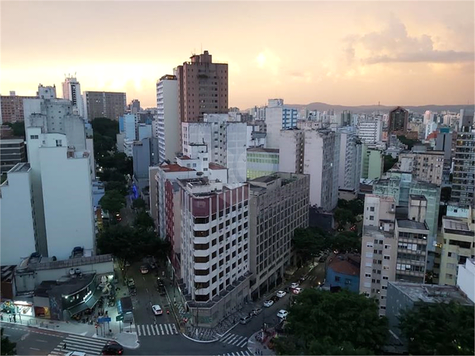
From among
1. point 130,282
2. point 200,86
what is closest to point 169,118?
point 200,86

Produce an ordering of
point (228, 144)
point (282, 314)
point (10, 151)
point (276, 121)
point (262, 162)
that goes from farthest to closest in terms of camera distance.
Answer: point (276, 121), point (10, 151), point (262, 162), point (228, 144), point (282, 314)

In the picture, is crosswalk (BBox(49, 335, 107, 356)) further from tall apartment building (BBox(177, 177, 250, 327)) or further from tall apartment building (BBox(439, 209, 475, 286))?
tall apartment building (BBox(439, 209, 475, 286))

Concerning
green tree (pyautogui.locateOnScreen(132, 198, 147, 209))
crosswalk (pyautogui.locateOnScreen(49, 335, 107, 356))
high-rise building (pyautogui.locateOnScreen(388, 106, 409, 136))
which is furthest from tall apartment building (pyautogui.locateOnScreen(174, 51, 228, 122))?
high-rise building (pyautogui.locateOnScreen(388, 106, 409, 136))

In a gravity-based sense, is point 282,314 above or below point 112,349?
below

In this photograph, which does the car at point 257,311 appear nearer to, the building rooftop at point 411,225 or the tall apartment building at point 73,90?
the building rooftop at point 411,225

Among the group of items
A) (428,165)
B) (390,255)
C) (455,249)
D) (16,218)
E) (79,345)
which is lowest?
(79,345)

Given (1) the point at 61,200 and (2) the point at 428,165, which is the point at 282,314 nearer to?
(1) the point at 61,200
